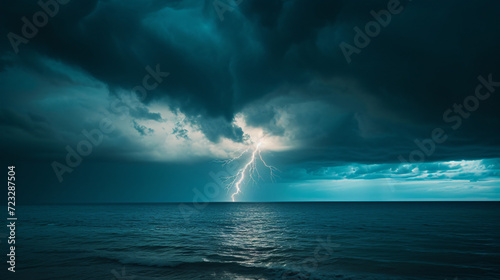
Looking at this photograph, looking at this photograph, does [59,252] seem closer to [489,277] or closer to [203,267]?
[203,267]

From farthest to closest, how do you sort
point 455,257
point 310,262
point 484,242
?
1. point 484,242
2. point 455,257
3. point 310,262

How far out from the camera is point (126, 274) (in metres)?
14.8

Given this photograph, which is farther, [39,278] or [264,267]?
[264,267]

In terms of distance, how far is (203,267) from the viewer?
16.7 m

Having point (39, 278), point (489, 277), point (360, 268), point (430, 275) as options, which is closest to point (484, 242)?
point (489, 277)

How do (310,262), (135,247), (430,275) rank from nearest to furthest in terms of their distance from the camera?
(430,275) < (310,262) < (135,247)

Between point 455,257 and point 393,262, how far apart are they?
18.3 feet

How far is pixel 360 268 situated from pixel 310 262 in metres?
3.30

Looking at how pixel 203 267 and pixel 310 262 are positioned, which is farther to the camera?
pixel 310 262

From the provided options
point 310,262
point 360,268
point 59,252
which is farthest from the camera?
Answer: point 59,252

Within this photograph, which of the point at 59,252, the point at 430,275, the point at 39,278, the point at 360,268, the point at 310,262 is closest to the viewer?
the point at 39,278

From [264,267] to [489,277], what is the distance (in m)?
13.2

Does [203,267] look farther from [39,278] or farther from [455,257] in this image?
[455,257]

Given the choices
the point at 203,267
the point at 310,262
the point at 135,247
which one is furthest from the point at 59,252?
the point at 310,262
